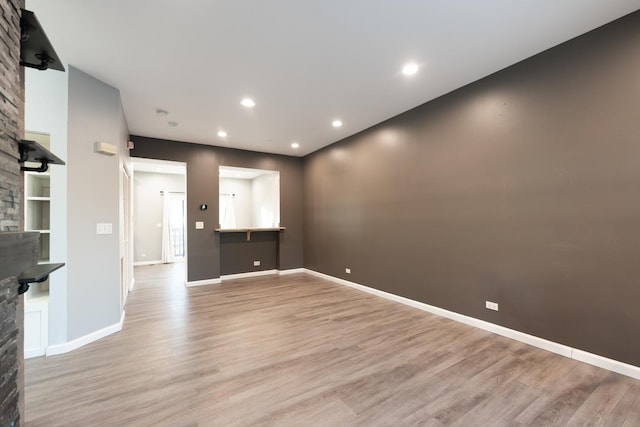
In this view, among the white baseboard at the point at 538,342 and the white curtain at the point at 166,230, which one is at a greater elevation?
the white curtain at the point at 166,230

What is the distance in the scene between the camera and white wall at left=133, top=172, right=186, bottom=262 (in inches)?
308

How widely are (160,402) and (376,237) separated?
347cm

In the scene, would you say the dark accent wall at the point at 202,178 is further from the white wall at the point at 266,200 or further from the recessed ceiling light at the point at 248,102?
the recessed ceiling light at the point at 248,102

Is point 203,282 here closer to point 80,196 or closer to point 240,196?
point 80,196

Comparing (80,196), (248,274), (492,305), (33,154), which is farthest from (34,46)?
(248,274)

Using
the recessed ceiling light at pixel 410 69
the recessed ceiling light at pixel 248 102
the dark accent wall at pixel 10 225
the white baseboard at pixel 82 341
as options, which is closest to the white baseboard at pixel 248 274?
the white baseboard at pixel 82 341

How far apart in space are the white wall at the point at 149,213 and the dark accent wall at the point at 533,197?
23.1 ft

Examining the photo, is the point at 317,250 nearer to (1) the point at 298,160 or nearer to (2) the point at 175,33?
(1) the point at 298,160

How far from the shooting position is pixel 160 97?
340 centimetres

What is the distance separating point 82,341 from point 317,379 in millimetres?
2514

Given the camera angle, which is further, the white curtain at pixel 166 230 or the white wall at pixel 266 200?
the white curtain at pixel 166 230

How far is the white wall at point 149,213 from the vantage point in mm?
7820

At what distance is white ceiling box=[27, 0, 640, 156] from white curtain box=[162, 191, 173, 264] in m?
4.91

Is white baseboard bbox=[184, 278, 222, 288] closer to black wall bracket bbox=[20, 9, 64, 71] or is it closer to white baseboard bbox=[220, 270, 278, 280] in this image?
white baseboard bbox=[220, 270, 278, 280]
